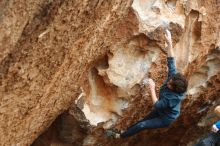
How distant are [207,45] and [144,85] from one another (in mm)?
1037

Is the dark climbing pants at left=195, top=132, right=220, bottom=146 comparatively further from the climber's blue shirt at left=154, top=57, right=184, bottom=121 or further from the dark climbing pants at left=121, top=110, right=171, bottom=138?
the climber's blue shirt at left=154, top=57, right=184, bottom=121

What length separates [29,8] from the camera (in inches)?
171

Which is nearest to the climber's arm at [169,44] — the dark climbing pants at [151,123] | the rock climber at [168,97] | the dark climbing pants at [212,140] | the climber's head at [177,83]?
the rock climber at [168,97]

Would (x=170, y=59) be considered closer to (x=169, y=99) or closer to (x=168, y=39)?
(x=168, y=39)

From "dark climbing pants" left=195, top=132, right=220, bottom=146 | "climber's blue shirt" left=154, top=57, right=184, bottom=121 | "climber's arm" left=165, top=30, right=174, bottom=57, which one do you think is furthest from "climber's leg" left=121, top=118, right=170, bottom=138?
"dark climbing pants" left=195, top=132, right=220, bottom=146

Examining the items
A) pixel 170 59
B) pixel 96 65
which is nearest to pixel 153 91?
pixel 170 59

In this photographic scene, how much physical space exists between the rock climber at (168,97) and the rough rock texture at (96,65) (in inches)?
12.2

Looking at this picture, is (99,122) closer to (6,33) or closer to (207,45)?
(207,45)

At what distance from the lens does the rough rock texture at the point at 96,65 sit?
4.50 meters

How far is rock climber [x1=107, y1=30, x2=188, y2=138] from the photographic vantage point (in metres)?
5.45

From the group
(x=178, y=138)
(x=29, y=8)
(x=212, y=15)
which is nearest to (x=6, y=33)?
(x=29, y=8)

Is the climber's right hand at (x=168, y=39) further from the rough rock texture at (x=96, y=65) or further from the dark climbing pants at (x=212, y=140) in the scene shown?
the dark climbing pants at (x=212, y=140)

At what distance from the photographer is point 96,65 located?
19.5ft

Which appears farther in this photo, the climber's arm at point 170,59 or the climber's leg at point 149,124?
the climber's leg at point 149,124
